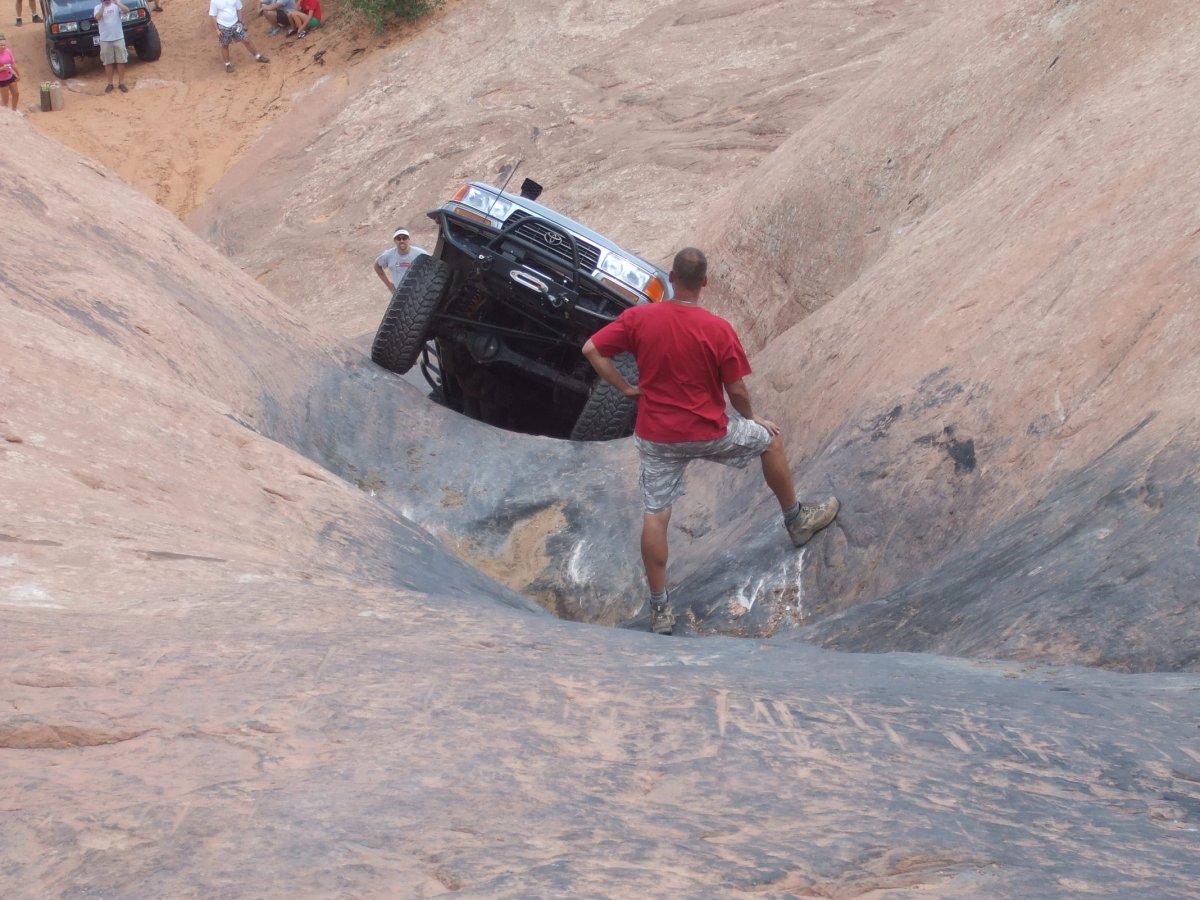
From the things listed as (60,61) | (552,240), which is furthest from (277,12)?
(552,240)

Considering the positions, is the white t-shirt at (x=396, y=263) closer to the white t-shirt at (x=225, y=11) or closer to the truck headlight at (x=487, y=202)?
the truck headlight at (x=487, y=202)

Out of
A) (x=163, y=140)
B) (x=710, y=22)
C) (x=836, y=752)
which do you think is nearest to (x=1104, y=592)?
(x=836, y=752)

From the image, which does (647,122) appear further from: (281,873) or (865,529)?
(281,873)

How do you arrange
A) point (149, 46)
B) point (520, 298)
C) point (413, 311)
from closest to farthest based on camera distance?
1. point (520, 298)
2. point (413, 311)
3. point (149, 46)

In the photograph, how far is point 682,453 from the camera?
5328mm

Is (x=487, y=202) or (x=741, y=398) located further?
(x=487, y=202)

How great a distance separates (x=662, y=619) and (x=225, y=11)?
61.7ft

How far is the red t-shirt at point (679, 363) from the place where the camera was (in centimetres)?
508

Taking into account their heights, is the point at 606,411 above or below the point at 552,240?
below

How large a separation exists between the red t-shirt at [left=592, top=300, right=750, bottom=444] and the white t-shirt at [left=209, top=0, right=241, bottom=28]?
60.2 feet

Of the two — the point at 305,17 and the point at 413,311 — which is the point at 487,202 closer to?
the point at 413,311

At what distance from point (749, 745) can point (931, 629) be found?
165 centimetres

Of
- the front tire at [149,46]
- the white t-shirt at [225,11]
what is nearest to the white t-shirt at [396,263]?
the white t-shirt at [225,11]

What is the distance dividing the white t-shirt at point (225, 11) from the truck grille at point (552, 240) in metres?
15.6
